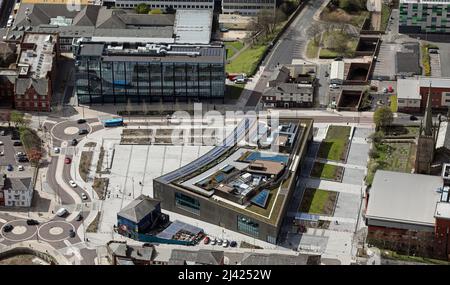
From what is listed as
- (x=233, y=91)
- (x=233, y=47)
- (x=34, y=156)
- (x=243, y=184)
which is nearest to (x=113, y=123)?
(x=34, y=156)

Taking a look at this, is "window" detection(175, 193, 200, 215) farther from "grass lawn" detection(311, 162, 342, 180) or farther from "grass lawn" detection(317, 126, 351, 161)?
"grass lawn" detection(317, 126, 351, 161)

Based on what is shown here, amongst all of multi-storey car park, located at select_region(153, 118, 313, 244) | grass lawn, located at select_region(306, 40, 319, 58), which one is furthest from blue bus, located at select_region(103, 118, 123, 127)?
grass lawn, located at select_region(306, 40, 319, 58)

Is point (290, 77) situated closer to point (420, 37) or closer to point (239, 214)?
point (420, 37)

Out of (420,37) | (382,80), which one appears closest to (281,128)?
(382,80)

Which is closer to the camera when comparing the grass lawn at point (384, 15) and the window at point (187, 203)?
the window at point (187, 203)

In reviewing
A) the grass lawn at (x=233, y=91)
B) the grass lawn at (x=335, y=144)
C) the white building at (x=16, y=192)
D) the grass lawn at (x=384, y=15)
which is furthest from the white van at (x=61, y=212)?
the grass lawn at (x=384, y=15)

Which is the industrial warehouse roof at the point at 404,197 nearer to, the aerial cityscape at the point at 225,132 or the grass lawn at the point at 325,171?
the aerial cityscape at the point at 225,132
